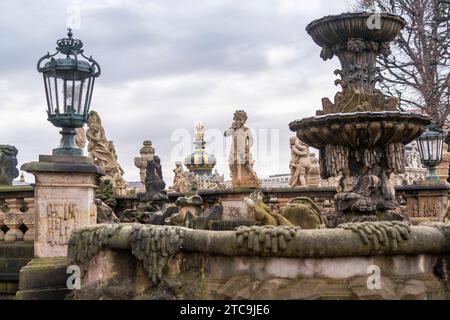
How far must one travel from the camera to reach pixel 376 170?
9.38 m

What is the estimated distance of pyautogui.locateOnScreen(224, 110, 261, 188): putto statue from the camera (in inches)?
661

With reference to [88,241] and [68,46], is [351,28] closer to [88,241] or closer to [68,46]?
[68,46]

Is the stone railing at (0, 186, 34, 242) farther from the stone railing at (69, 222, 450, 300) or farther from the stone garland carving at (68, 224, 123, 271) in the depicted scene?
the stone railing at (69, 222, 450, 300)

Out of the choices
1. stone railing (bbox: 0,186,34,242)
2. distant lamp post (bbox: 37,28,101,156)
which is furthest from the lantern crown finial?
stone railing (bbox: 0,186,34,242)

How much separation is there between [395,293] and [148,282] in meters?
2.19

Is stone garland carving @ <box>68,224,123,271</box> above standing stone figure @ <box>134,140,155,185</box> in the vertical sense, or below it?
below

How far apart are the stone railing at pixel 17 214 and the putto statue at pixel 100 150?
36.7 feet

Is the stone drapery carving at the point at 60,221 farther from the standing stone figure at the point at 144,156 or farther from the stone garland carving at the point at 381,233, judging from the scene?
the standing stone figure at the point at 144,156

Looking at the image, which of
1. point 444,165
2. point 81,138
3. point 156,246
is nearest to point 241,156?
point 81,138

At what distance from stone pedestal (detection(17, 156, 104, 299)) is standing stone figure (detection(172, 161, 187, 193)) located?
22079 millimetres

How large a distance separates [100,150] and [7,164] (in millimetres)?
8550

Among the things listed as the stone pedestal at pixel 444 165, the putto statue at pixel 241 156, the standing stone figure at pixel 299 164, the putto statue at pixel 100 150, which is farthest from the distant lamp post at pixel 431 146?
the putto statue at pixel 100 150

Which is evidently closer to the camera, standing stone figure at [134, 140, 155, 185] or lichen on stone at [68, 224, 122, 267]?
lichen on stone at [68, 224, 122, 267]

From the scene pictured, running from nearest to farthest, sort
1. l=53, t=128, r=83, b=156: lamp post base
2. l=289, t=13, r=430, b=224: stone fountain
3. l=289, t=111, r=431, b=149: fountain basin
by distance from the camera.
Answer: l=53, t=128, r=83, b=156: lamp post base → l=289, t=111, r=431, b=149: fountain basin → l=289, t=13, r=430, b=224: stone fountain
